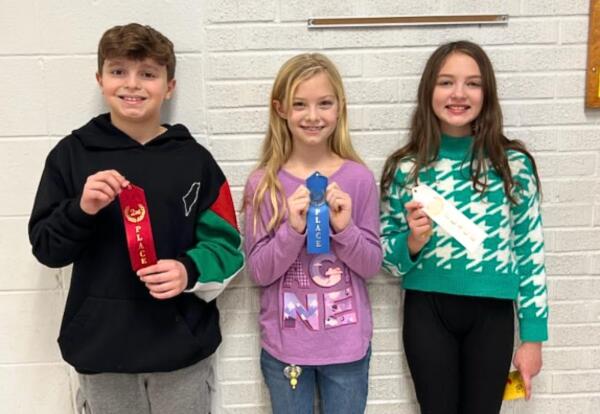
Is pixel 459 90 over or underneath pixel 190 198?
over

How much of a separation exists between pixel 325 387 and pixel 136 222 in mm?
746

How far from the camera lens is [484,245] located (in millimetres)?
1770

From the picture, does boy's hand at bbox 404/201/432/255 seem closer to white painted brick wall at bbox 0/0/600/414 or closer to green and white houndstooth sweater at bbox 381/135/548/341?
green and white houndstooth sweater at bbox 381/135/548/341

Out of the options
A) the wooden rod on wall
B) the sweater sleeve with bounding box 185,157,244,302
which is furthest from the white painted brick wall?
the sweater sleeve with bounding box 185,157,244,302

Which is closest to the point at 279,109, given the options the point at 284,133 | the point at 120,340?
the point at 284,133

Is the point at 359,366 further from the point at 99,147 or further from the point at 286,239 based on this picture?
the point at 99,147

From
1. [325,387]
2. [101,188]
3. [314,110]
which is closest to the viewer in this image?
[101,188]

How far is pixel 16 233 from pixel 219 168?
0.67m

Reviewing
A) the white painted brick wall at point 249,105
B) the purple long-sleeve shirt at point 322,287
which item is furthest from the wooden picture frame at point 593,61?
the purple long-sleeve shirt at point 322,287

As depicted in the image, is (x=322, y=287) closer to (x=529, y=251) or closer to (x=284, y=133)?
(x=284, y=133)

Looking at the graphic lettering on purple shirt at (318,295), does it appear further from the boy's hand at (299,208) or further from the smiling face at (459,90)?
the smiling face at (459,90)

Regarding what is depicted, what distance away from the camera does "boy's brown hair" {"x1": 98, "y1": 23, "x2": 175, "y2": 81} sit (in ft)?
5.31

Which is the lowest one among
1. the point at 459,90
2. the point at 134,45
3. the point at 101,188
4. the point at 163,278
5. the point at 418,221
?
the point at 163,278

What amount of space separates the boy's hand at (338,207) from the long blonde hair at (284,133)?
6.6 inches
